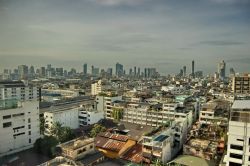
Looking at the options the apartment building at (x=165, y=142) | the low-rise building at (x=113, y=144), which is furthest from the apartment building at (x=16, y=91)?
the apartment building at (x=165, y=142)

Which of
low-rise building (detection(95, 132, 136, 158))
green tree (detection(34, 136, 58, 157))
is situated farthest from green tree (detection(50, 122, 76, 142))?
low-rise building (detection(95, 132, 136, 158))

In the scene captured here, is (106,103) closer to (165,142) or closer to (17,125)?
(17,125)

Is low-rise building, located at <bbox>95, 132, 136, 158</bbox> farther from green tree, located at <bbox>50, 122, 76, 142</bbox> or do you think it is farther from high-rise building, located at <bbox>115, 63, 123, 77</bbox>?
high-rise building, located at <bbox>115, 63, 123, 77</bbox>

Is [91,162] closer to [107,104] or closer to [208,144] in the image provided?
[208,144]

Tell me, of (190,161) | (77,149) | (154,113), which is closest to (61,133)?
(77,149)

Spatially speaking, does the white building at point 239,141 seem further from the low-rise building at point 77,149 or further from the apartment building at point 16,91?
the apartment building at point 16,91

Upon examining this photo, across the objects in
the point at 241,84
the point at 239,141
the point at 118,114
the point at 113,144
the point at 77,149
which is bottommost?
the point at 113,144

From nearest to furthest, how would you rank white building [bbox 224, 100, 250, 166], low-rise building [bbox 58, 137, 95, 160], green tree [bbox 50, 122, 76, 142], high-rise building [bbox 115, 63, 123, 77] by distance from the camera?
white building [bbox 224, 100, 250, 166], low-rise building [bbox 58, 137, 95, 160], green tree [bbox 50, 122, 76, 142], high-rise building [bbox 115, 63, 123, 77]

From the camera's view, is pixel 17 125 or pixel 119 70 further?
pixel 119 70
